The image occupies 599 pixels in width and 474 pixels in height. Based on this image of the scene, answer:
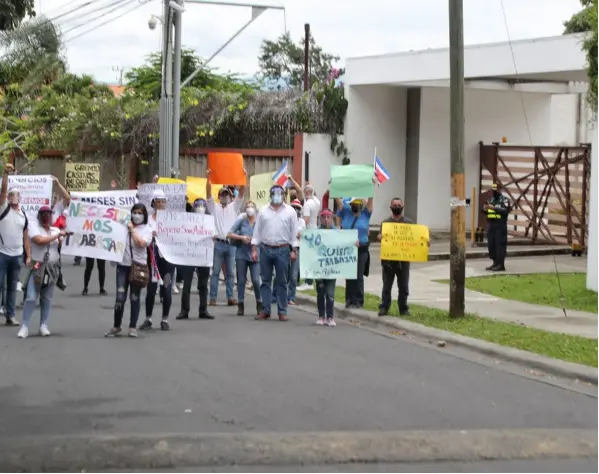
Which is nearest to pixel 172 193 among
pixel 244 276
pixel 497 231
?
pixel 244 276

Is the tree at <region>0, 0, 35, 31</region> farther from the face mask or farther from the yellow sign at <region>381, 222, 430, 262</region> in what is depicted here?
the yellow sign at <region>381, 222, 430, 262</region>

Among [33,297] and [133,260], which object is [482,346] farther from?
[33,297]

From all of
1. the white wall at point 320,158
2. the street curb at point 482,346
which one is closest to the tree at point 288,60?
the white wall at point 320,158

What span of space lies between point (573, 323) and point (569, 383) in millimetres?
4028

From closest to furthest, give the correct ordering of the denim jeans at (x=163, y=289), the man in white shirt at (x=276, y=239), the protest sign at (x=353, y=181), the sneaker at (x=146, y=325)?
1. the denim jeans at (x=163, y=289)
2. the sneaker at (x=146, y=325)
3. the man in white shirt at (x=276, y=239)
4. the protest sign at (x=353, y=181)

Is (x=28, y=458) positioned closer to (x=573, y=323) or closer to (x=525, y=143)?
(x=573, y=323)

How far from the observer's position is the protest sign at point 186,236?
1495cm

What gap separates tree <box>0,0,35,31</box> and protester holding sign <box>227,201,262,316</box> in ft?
21.0

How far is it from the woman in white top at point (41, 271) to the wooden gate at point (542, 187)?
15.3 metres

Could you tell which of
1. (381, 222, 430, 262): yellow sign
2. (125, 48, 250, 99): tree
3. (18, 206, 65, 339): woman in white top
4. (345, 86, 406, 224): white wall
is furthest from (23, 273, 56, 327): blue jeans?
(125, 48, 250, 99): tree

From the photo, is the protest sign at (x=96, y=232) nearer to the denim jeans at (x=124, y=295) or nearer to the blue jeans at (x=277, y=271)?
the denim jeans at (x=124, y=295)

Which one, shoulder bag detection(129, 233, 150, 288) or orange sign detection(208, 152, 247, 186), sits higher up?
orange sign detection(208, 152, 247, 186)

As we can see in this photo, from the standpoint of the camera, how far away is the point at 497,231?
22.1 meters

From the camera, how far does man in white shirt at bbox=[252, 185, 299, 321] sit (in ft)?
50.2
